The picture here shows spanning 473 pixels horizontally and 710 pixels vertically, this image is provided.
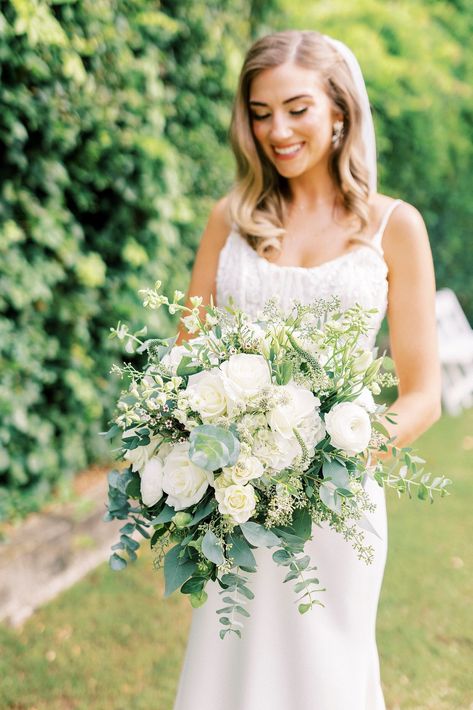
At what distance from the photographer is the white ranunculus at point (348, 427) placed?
1.58 metres

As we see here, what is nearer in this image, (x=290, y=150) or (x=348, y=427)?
(x=348, y=427)

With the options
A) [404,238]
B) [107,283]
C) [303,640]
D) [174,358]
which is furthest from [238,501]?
[107,283]

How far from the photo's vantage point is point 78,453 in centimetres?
462

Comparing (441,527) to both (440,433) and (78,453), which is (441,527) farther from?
(78,453)

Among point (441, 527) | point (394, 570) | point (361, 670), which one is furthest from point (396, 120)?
point (361, 670)

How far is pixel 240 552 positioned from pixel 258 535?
0.22 feet

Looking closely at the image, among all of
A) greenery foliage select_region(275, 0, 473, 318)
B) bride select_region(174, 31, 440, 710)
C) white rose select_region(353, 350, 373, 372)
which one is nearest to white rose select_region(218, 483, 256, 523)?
white rose select_region(353, 350, 373, 372)

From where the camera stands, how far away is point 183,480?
1.62m

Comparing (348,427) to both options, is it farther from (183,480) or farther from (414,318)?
(414,318)

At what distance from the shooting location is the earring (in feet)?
8.57

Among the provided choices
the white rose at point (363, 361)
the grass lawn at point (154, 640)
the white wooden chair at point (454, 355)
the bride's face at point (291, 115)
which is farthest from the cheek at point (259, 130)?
the white wooden chair at point (454, 355)

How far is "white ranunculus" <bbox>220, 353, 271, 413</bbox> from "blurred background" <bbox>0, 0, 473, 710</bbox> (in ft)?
7.10

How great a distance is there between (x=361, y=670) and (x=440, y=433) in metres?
4.88

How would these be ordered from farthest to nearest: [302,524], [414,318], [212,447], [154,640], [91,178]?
1. [91,178]
2. [154,640]
3. [414,318]
4. [302,524]
5. [212,447]
